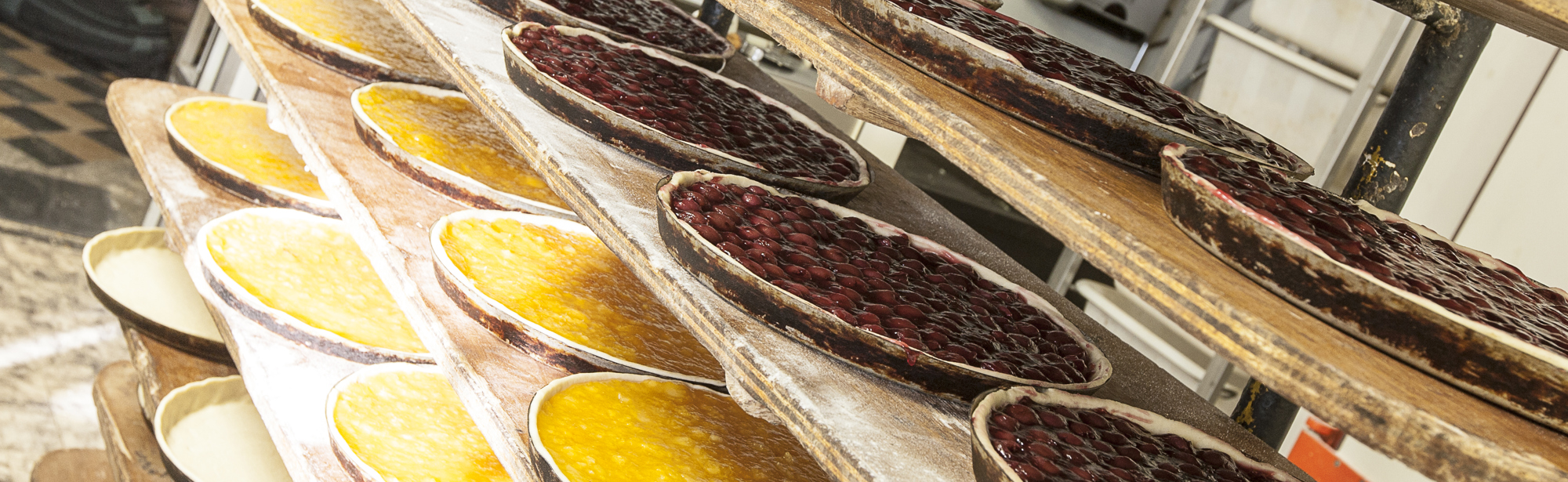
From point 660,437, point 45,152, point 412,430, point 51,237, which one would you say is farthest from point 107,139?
point 660,437

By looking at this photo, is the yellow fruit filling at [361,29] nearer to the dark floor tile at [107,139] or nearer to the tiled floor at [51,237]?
the tiled floor at [51,237]

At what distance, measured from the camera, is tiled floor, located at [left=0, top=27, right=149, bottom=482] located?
129 inches

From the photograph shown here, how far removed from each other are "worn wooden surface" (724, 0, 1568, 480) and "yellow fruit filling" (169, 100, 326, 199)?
2.08 metres

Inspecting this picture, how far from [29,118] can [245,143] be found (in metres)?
2.45

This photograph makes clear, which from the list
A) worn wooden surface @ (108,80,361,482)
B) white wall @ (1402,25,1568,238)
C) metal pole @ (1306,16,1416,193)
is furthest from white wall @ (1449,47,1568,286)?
worn wooden surface @ (108,80,361,482)

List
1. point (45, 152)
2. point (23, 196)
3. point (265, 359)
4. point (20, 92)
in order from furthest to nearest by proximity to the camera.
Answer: point (20, 92)
point (45, 152)
point (23, 196)
point (265, 359)

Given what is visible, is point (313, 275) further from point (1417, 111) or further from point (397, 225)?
point (1417, 111)

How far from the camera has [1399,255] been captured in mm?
986

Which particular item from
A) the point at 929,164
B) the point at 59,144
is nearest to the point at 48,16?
the point at 59,144

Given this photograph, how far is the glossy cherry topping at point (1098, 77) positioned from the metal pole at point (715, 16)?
4.96 feet

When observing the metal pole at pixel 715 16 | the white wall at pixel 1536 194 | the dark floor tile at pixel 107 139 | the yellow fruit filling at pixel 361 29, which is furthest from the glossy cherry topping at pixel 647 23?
the dark floor tile at pixel 107 139

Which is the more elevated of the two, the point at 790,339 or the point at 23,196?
the point at 790,339

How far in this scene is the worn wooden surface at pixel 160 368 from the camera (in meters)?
2.59

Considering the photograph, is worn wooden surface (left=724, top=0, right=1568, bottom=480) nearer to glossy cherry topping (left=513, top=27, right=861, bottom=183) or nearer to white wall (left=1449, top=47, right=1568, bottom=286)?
glossy cherry topping (left=513, top=27, right=861, bottom=183)
